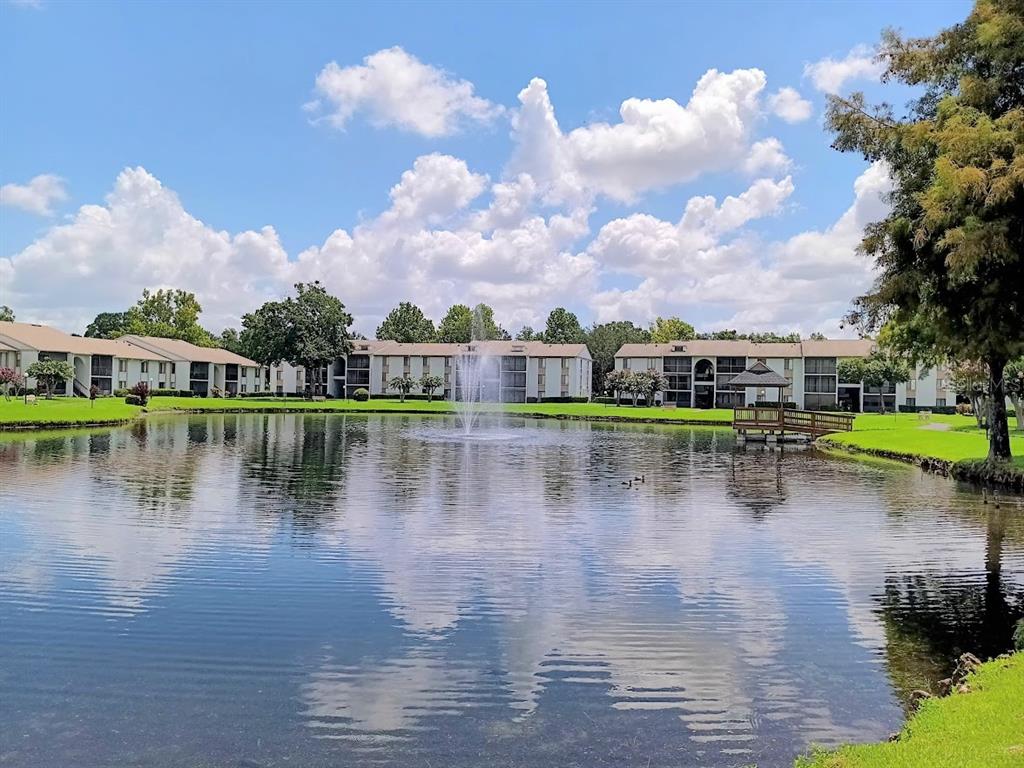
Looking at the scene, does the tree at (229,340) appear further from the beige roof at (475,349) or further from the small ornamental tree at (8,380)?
the small ornamental tree at (8,380)

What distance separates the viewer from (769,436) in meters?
50.5

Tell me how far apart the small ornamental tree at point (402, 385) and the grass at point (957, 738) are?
307 ft

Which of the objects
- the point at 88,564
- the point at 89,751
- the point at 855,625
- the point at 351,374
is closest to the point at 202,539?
the point at 88,564

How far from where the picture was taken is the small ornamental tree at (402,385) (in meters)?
103

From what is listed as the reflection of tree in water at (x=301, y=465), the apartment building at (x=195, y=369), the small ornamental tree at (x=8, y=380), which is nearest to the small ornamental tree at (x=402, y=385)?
the apartment building at (x=195, y=369)

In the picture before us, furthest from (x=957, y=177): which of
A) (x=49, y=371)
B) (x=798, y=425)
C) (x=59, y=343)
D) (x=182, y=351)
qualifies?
(x=182, y=351)

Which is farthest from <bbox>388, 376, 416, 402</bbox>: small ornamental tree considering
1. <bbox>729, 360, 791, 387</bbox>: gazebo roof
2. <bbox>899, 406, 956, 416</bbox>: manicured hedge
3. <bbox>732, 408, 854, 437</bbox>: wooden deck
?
<bbox>732, 408, 854, 437</bbox>: wooden deck

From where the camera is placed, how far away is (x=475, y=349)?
366 ft

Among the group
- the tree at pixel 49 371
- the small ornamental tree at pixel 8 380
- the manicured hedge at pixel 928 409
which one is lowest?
the manicured hedge at pixel 928 409

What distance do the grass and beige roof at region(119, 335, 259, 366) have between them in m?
97.5

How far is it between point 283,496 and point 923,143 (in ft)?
54.8

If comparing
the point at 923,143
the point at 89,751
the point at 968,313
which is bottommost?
the point at 89,751

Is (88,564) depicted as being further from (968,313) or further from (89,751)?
(968,313)

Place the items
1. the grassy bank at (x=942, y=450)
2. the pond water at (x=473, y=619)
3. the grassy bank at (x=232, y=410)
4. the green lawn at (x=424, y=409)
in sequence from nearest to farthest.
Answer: the pond water at (x=473, y=619)
the grassy bank at (x=942, y=450)
the grassy bank at (x=232, y=410)
the green lawn at (x=424, y=409)
